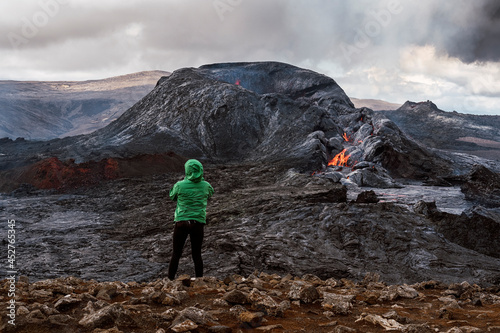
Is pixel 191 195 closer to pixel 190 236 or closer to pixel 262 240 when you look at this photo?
pixel 190 236

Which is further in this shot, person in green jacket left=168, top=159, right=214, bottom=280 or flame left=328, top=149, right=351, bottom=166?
flame left=328, top=149, right=351, bottom=166

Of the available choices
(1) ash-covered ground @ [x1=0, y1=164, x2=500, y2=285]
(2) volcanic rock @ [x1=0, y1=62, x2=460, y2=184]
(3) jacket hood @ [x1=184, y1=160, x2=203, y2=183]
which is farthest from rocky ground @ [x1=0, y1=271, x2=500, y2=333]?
(2) volcanic rock @ [x1=0, y1=62, x2=460, y2=184]

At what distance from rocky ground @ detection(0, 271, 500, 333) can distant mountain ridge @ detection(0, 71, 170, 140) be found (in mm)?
68942

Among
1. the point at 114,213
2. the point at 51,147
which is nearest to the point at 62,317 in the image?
the point at 114,213

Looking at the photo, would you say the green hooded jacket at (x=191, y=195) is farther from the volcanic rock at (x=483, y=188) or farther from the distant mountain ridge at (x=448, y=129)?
the distant mountain ridge at (x=448, y=129)

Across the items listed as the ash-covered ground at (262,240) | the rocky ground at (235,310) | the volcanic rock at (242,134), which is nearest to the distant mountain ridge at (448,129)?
the volcanic rock at (242,134)

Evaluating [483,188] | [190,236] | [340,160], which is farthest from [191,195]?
[340,160]

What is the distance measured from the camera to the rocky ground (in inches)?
120

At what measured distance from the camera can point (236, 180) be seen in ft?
59.1

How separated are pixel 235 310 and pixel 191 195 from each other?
2310 mm

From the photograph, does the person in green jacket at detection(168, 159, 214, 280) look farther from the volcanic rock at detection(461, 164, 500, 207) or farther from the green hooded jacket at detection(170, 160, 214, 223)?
the volcanic rock at detection(461, 164, 500, 207)

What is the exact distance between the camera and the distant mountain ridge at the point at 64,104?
7164cm

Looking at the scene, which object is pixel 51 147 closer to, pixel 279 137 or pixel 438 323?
pixel 279 137

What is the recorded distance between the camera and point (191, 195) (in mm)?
5582
